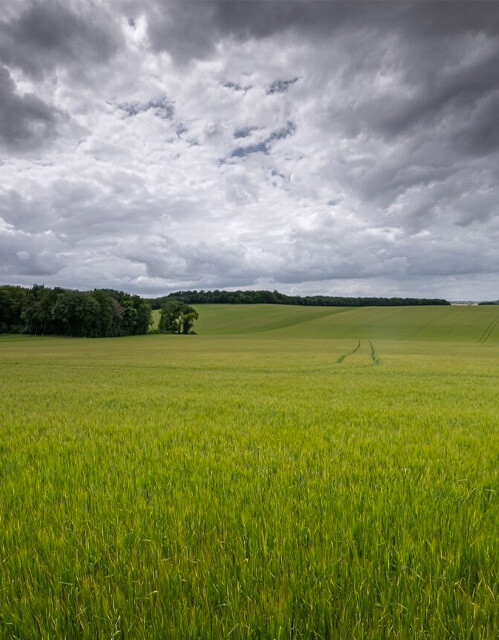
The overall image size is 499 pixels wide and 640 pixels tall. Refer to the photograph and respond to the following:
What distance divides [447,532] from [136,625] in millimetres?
2456

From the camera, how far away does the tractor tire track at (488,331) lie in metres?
77.4

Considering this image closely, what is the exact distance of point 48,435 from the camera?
648cm

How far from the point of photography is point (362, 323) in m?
101

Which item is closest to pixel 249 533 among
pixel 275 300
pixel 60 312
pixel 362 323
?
pixel 60 312

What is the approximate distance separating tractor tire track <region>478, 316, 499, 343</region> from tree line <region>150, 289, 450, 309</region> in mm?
72303

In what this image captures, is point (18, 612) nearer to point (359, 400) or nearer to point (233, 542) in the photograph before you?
point (233, 542)

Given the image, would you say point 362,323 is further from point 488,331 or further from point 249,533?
point 249,533

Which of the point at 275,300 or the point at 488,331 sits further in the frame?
the point at 275,300

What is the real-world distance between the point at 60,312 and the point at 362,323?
84373 millimetres

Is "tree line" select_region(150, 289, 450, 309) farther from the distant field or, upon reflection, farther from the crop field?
the crop field

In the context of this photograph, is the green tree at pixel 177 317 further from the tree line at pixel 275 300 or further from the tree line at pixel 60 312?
the tree line at pixel 275 300

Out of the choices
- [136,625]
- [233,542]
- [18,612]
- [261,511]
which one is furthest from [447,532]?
[18,612]

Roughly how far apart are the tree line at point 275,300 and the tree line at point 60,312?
256 ft

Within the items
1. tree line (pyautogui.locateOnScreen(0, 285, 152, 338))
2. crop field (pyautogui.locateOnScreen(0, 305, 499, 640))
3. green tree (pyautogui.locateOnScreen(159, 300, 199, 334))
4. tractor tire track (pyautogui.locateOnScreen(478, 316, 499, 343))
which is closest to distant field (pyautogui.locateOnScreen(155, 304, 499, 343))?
tractor tire track (pyautogui.locateOnScreen(478, 316, 499, 343))
